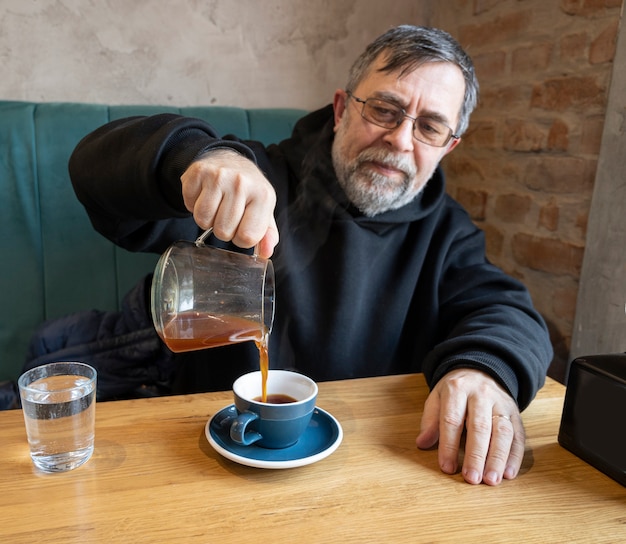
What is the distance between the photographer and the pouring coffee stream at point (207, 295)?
795 millimetres

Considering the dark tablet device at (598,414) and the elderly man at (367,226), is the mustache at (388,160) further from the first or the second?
the dark tablet device at (598,414)

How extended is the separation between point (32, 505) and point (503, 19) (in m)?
1.96

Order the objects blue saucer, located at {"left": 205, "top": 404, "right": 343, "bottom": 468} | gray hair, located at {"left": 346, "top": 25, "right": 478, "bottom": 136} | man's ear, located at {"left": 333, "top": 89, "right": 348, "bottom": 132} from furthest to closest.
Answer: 1. man's ear, located at {"left": 333, "top": 89, "right": 348, "bottom": 132}
2. gray hair, located at {"left": 346, "top": 25, "right": 478, "bottom": 136}
3. blue saucer, located at {"left": 205, "top": 404, "right": 343, "bottom": 468}

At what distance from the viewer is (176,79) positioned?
1.98m

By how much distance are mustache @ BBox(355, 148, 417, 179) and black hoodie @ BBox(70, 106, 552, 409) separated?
0.12m

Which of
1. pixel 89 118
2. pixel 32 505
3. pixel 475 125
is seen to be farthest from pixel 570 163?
pixel 32 505

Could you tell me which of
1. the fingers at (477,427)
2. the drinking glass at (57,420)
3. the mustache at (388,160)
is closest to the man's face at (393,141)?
the mustache at (388,160)

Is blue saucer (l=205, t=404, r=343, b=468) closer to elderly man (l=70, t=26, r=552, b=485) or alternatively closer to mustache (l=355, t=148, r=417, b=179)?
elderly man (l=70, t=26, r=552, b=485)

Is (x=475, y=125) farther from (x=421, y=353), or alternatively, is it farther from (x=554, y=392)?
(x=554, y=392)

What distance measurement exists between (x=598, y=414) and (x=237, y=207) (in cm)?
64

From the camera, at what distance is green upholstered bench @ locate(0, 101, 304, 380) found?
1.62 meters

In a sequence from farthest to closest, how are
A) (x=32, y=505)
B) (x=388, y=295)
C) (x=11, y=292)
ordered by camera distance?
(x=11, y=292) → (x=388, y=295) → (x=32, y=505)

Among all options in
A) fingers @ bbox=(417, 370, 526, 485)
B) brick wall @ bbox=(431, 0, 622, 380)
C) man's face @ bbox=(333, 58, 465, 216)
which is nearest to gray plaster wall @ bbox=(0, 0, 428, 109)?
brick wall @ bbox=(431, 0, 622, 380)

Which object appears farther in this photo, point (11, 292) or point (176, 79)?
point (176, 79)
